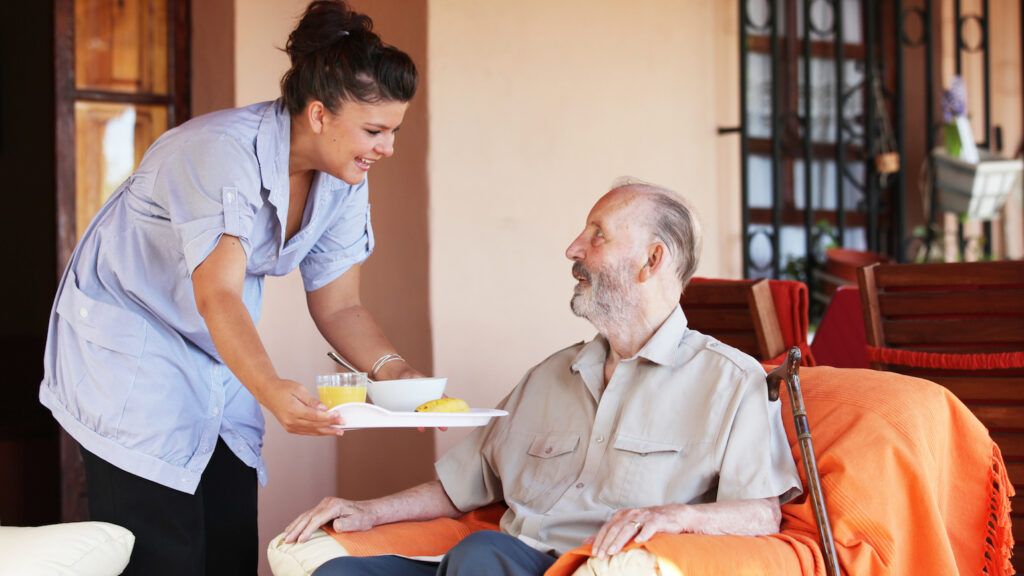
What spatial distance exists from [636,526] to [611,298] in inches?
20.9

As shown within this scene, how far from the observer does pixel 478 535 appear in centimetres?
187

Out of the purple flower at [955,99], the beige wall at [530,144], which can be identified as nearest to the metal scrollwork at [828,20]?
the purple flower at [955,99]

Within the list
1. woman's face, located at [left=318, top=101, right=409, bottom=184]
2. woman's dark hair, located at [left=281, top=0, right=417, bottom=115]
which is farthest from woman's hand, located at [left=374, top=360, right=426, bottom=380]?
woman's dark hair, located at [left=281, top=0, right=417, bottom=115]

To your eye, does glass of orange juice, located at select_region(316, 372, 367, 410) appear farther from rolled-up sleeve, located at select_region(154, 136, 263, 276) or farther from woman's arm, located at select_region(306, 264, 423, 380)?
woman's arm, located at select_region(306, 264, 423, 380)

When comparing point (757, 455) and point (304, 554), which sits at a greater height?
point (757, 455)

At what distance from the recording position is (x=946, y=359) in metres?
2.61

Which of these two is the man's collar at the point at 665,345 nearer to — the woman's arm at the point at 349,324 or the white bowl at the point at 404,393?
the white bowl at the point at 404,393

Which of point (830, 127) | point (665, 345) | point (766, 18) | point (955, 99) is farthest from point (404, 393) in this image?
point (955, 99)

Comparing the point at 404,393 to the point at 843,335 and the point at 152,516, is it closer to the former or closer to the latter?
the point at 152,516

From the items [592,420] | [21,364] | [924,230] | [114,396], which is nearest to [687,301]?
[592,420]

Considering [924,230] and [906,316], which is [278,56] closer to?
[906,316]

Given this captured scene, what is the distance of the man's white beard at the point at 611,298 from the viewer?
7.09 ft

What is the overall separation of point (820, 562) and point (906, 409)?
0.32m

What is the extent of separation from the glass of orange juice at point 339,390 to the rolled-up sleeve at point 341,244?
1.64ft
